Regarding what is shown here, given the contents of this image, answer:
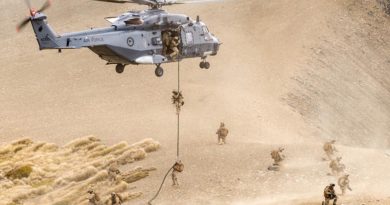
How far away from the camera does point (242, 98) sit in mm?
45562

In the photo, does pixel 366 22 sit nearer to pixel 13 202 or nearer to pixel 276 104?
pixel 276 104

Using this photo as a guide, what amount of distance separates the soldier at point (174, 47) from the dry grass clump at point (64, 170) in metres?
6.30

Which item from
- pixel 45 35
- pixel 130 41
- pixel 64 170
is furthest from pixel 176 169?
pixel 64 170

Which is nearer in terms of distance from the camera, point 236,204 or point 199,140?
point 236,204

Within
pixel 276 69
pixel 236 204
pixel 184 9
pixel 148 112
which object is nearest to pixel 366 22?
pixel 276 69

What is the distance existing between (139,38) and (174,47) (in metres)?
2.19

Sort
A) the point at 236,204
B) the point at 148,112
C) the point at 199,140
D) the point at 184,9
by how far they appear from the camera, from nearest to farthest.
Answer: the point at 236,204
the point at 199,140
the point at 148,112
the point at 184,9

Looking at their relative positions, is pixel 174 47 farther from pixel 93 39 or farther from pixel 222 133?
pixel 222 133

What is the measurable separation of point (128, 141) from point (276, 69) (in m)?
18.3

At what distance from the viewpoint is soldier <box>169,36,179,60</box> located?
32.1 meters

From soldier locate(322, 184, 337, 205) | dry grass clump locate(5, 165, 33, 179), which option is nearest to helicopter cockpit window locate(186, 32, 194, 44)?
soldier locate(322, 184, 337, 205)

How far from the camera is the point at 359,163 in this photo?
104ft

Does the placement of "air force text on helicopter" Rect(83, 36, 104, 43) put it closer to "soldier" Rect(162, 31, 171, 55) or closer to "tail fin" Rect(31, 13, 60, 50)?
"tail fin" Rect(31, 13, 60, 50)

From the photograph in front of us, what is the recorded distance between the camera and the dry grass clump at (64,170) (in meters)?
32.7
